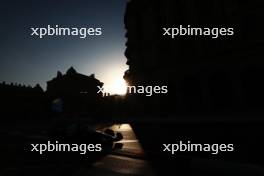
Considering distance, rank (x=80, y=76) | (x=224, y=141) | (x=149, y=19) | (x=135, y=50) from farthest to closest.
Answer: (x=80, y=76), (x=135, y=50), (x=149, y=19), (x=224, y=141)

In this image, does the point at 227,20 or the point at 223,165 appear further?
the point at 227,20

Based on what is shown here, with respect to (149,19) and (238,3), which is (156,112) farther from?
(238,3)

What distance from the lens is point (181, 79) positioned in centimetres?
4112

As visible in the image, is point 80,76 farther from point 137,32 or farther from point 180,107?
point 180,107

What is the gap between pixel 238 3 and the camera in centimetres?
3644

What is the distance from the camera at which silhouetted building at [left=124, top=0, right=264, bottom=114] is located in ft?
113

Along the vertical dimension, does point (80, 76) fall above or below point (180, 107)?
above

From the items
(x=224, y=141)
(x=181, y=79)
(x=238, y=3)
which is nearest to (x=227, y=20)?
(x=238, y=3)

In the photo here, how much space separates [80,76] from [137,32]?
256ft

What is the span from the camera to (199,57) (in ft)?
128

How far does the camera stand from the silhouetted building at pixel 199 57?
34.5 metres

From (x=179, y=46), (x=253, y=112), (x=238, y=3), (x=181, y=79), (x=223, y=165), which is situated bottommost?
(x=223, y=165)

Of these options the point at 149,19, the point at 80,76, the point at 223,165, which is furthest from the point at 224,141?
the point at 80,76

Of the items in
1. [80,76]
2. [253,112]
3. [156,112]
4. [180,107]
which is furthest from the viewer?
[80,76]
